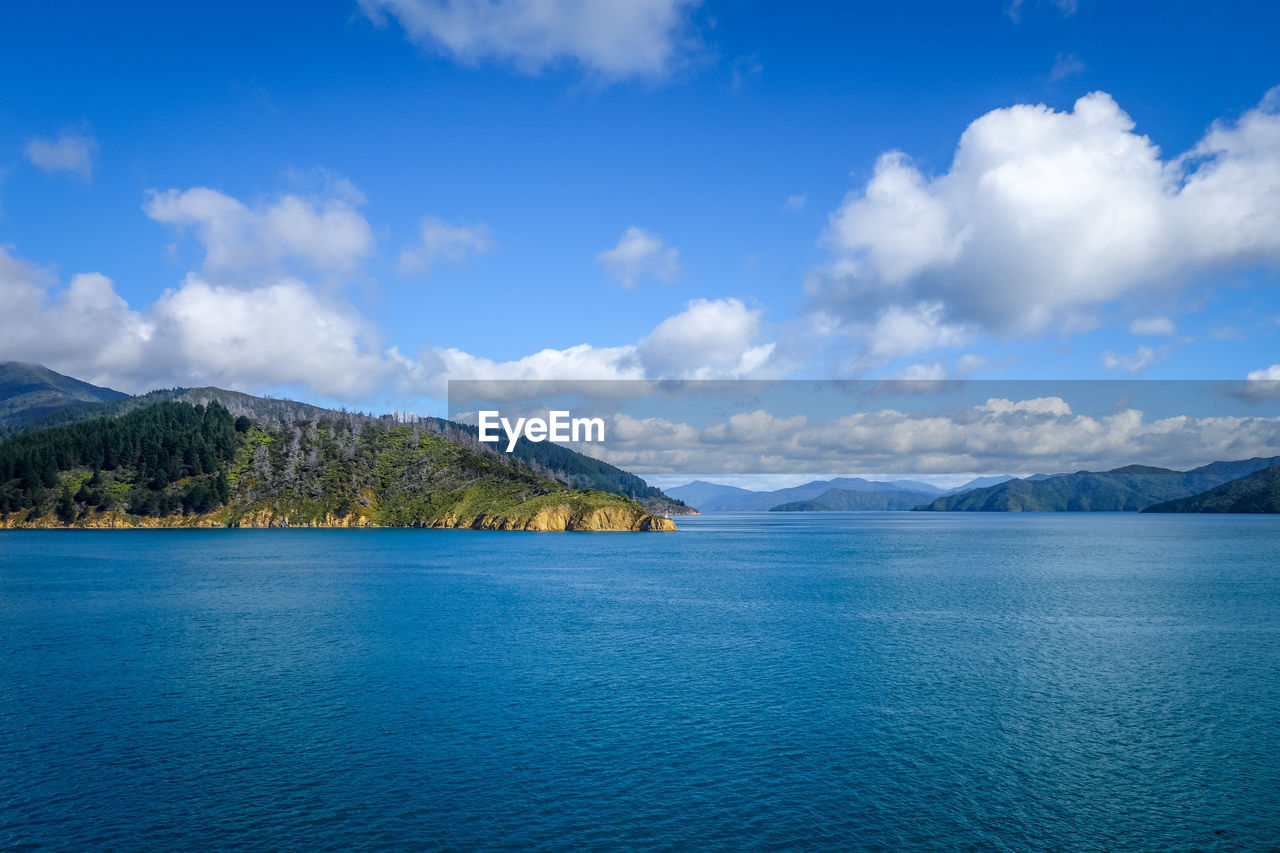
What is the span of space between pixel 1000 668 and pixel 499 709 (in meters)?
35.7

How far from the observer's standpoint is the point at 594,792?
3053 centimetres

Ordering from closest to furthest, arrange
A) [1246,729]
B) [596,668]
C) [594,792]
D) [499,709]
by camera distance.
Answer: [594,792] → [1246,729] → [499,709] → [596,668]

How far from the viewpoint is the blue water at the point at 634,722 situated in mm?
27562

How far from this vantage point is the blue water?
2756cm

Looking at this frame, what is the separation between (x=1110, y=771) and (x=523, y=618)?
2094 inches

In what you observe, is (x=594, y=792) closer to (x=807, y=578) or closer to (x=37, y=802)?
(x=37, y=802)

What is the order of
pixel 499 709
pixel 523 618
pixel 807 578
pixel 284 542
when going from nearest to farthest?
pixel 499 709
pixel 523 618
pixel 807 578
pixel 284 542

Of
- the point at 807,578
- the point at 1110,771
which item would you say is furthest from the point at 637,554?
the point at 1110,771

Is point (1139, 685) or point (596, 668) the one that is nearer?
point (1139, 685)

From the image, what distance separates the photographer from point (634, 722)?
39.9 metres

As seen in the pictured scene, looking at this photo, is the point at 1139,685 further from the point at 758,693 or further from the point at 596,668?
the point at 596,668

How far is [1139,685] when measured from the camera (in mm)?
48031

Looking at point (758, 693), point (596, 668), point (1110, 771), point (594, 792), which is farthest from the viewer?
point (596, 668)

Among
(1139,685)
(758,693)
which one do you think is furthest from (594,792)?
(1139,685)
